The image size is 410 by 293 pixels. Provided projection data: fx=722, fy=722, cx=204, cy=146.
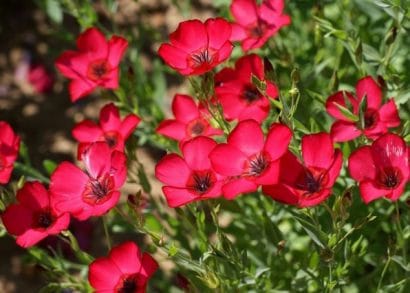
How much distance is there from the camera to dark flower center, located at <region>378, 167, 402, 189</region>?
1.77m

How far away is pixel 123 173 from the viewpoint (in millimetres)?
1813

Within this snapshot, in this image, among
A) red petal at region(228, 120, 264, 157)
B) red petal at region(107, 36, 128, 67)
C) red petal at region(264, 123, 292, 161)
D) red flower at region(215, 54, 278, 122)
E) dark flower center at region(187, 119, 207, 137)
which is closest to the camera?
red petal at region(264, 123, 292, 161)

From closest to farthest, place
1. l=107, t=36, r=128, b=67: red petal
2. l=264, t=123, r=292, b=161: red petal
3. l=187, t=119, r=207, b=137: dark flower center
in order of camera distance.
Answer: l=264, t=123, r=292, b=161: red petal, l=187, t=119, r=207, b=137: dark flower center, l=107, t=36, r=128, b=67: red petal

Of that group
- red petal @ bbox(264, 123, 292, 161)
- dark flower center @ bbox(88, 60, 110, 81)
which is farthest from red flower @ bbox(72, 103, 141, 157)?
red petal @ bbox(264, 123, 292, 161)

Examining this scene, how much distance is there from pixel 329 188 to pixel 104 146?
598mm

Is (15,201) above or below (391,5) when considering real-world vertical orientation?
below

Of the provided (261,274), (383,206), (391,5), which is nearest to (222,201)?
(261,274)

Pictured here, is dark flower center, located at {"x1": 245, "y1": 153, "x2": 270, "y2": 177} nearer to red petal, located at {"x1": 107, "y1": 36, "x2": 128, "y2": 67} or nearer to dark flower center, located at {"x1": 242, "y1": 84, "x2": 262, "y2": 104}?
dark flower center, located at {"x1": 242, "y1": 84, "x2": 262, "y2": 104}

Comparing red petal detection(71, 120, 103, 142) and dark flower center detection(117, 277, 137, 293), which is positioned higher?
red petal detection(71, 120, 103, 142)

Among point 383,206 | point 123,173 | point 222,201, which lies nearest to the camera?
point 123,173

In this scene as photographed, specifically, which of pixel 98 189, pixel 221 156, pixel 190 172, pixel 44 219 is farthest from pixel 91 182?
pixel 221 156

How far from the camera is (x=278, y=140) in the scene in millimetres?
1700

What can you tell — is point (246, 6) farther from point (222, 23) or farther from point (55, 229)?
point (55, 229)

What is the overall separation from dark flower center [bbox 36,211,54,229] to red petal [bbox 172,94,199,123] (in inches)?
18.7
